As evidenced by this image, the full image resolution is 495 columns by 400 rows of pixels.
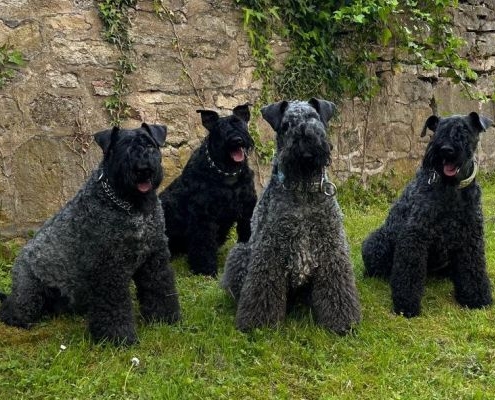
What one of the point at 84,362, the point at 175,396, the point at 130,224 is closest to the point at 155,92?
the point at 130,224

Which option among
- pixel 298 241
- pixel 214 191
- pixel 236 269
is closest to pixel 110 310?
pixel 236 269

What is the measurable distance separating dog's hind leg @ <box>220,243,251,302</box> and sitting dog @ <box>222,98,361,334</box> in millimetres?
245

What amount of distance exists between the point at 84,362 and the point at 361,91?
19.2 ft

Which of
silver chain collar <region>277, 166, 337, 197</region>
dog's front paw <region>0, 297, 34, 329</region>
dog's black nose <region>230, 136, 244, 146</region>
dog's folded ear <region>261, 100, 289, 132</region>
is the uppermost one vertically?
dog's folded ear <region>261, 100, 289, 132</region>

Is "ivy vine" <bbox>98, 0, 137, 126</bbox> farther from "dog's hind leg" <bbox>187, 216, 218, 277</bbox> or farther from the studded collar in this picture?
"dog's hind leg" <bbox>187, 216, 218, 277</bbox>

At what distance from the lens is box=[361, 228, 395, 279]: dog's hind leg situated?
561 centimetres

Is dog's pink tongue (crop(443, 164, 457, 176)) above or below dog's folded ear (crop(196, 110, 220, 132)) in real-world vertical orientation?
below

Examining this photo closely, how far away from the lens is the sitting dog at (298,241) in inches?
171

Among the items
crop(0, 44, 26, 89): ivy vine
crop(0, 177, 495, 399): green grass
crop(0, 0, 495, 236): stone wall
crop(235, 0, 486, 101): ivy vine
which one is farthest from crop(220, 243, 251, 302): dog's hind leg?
crop(235, 0, 486, 101): ivy vine

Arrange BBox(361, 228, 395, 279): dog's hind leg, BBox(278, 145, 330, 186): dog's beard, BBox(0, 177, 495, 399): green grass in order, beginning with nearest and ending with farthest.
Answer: BBox(0, 177, 495, 399): green grass, BBox(278, 145, 330, 186): dog's beard, BBox(361, 228, 395, 279): dog's hind leg

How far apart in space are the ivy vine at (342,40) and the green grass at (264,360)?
3.84 m

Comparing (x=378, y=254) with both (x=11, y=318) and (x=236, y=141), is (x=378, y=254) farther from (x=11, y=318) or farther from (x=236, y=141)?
(x=11, y=318)

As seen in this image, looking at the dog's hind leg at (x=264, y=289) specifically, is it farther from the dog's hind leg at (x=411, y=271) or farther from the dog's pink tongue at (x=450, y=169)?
the dog's pink tongue at (x=450, y=169)

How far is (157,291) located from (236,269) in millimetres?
678
